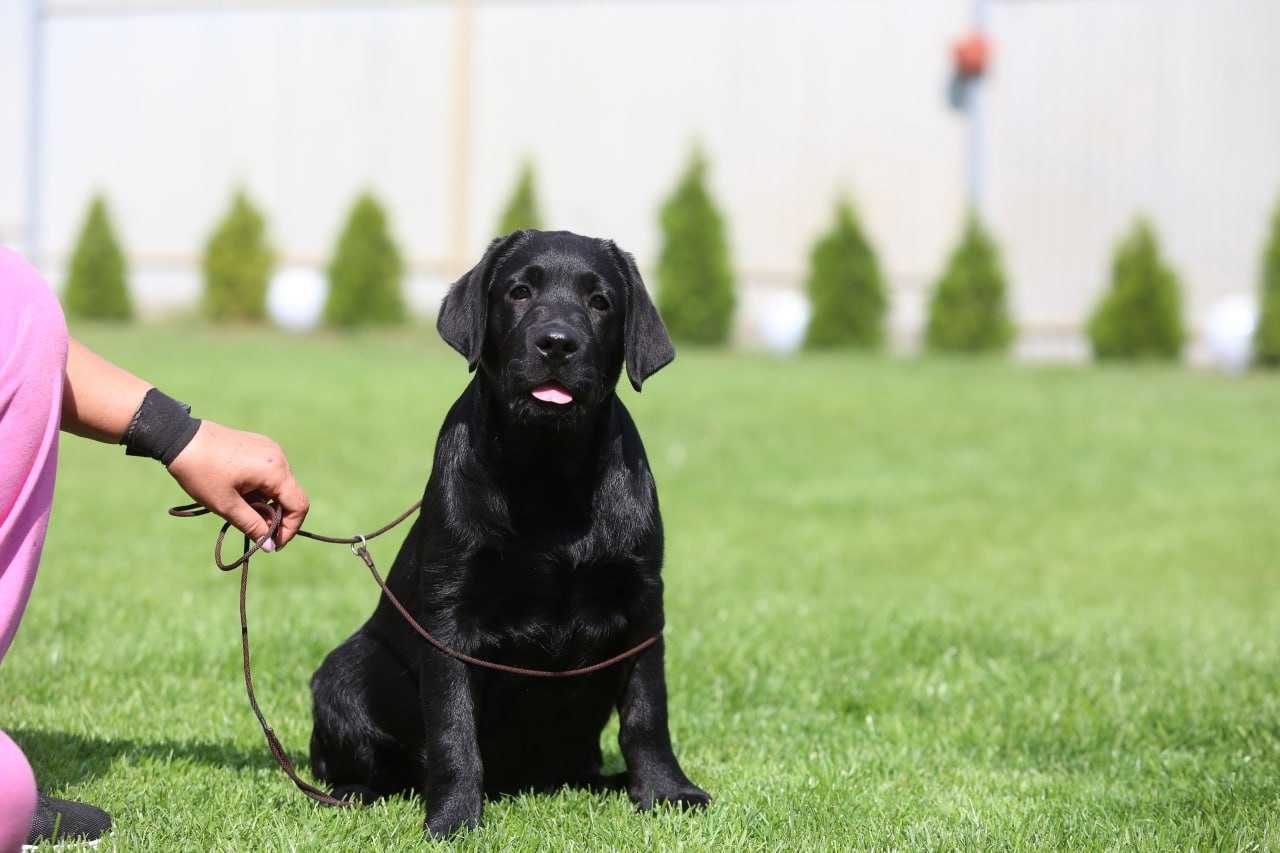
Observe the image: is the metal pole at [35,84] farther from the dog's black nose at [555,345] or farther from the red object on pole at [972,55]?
the dog's black nose at [555,345]

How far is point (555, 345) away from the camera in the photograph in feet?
11.4

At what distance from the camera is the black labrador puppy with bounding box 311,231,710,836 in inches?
141

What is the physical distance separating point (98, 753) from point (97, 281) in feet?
65.0

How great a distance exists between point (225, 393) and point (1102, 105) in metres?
12.5

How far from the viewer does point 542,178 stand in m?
22.9

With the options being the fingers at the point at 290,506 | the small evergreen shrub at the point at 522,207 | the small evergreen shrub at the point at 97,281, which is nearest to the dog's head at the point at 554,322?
the fingers at the point at 290,506

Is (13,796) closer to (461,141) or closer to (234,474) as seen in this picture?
(234,474)

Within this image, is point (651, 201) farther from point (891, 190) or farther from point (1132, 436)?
point (1132, 436)

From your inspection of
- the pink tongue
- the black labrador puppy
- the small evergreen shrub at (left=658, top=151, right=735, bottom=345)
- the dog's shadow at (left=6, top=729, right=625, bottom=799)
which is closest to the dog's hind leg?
the black labrador puppy

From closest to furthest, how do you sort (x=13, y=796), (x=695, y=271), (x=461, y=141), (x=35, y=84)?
(x=13, y=796) < (x=695, y=271) < (x=461, y=141) < (x=35, y=84)

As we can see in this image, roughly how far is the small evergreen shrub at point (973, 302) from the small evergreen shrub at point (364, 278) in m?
7.39

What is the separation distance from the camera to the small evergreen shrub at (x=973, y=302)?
19.3 metres

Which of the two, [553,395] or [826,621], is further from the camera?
[826,621]

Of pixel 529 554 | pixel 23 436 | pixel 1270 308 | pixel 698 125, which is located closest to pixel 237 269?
pixel 698 125
